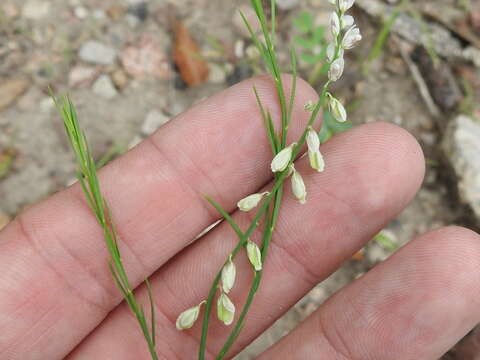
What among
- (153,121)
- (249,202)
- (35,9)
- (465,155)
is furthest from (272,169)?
(35,9)

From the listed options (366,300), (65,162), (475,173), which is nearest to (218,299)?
(366,300)

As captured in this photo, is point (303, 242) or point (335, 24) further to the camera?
point (303, 242)

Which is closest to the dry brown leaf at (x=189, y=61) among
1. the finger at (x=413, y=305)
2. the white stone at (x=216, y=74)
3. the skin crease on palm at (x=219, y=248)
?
the white stone at (x=216, y=74)

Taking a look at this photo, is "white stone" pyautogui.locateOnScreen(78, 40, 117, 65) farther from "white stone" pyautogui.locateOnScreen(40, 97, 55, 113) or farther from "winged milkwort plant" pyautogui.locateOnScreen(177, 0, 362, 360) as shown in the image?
"winged milkwort plant" pyautogui.locateOnScreen(177, 0, 362, 360)

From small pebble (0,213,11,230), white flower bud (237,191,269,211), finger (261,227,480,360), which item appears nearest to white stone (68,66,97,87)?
small pebble (0,213,11,230)

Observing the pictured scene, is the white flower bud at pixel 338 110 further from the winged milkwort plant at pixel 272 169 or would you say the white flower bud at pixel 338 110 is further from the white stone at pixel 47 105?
the white stone at pixel 47 105

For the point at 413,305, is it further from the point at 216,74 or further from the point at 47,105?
the point at 47,105
